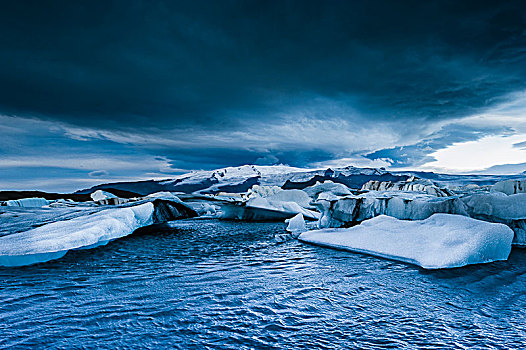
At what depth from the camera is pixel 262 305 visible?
10.5ft

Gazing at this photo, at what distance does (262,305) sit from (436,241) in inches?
140

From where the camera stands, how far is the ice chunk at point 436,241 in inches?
187

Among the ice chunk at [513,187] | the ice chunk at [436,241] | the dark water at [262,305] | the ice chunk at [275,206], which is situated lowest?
the dark water at [262,305]

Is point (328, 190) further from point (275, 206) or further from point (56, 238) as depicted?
point (56, 238)

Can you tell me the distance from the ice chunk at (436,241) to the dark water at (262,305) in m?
0.22

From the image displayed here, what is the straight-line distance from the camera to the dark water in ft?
8.09

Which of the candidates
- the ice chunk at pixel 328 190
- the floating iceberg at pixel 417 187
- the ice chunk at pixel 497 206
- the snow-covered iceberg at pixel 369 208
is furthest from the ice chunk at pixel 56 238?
the ice chunk at pixel 328 190

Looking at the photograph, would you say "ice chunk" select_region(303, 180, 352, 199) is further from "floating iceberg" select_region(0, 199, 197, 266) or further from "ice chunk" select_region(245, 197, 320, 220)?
"floating iceberg" select_region(0, 199, 197, 266)

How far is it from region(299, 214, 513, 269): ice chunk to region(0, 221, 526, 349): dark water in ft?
0.71

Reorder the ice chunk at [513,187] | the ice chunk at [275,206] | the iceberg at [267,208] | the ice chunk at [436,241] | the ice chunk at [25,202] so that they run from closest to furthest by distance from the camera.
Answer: the ice chunk at [436,241], the ice chunk at [513,187], the ice chunk at [275,206], the iceberg at [267,208], the ice chunk at [25,202]

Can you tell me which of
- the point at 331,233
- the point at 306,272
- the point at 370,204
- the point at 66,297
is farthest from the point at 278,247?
the point at 66,297

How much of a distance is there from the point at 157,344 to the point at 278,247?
4.75 m

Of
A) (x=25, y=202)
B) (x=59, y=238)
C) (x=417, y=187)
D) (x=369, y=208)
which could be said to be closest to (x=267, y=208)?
(x=369, y=208)

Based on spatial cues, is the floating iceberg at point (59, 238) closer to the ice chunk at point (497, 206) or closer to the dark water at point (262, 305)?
the dark water at point (262, 305)
